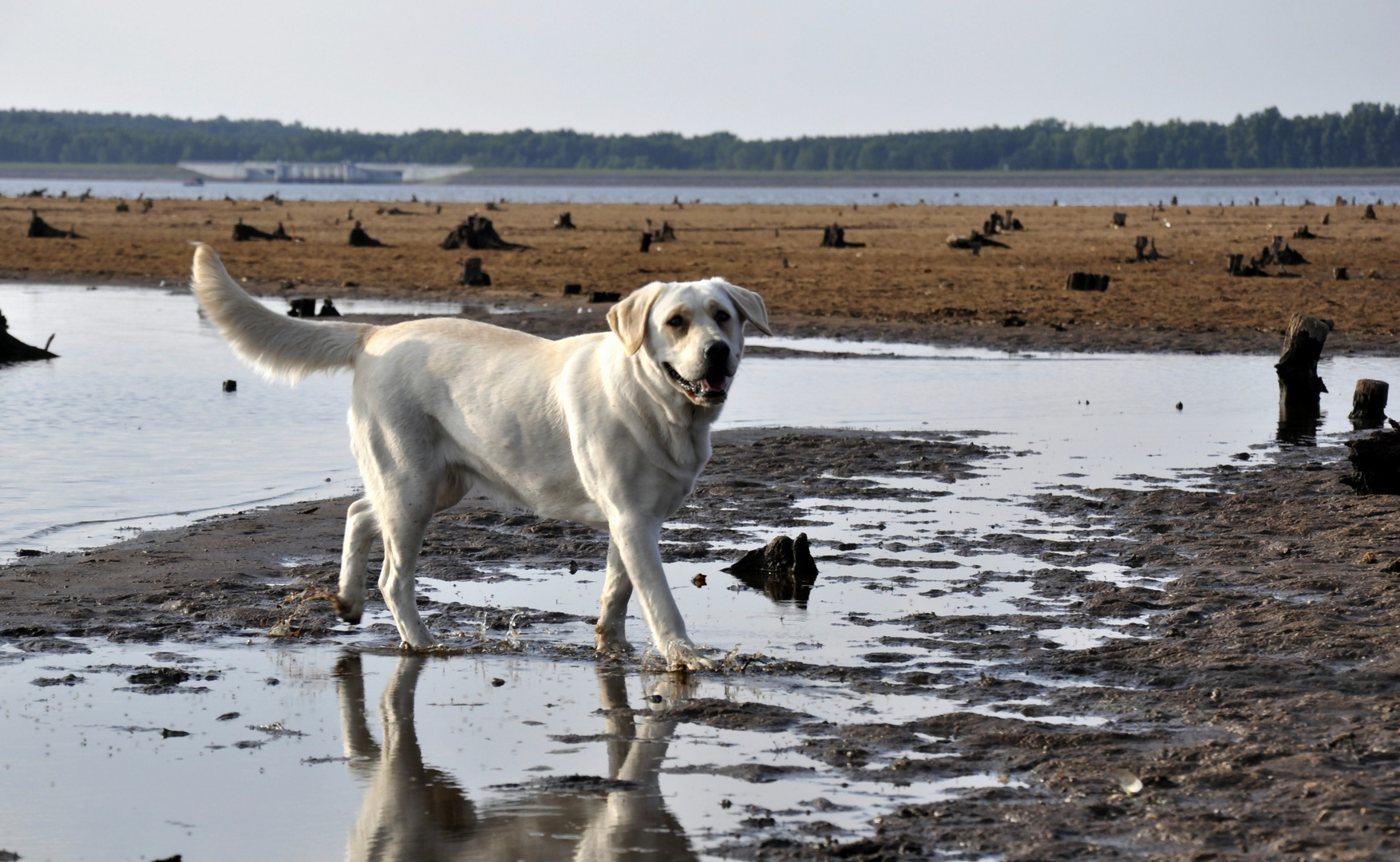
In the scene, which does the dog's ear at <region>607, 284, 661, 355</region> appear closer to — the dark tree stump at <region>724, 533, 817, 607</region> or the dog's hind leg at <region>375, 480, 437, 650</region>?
the dog's hind leg at <region>375, 480, 437, 650</region>

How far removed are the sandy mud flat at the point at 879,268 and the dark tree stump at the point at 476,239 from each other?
470 millimetres

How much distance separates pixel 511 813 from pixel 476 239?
32803 millimetres

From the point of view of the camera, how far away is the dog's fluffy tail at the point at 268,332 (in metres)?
7.21

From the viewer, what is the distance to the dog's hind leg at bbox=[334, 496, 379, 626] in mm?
7086

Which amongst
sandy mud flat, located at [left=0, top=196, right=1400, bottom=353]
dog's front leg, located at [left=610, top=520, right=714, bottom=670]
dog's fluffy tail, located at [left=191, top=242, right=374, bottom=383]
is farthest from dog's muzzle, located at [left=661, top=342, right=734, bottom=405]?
sandy mud flat, located at [left=0, top=196, right=1400, bottom=353]

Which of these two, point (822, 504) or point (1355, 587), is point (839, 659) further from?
point (822, 504)

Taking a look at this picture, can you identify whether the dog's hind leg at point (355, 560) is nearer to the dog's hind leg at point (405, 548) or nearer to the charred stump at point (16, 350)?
the dog's hind leg at point (405, 548)

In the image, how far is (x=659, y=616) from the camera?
250 inches

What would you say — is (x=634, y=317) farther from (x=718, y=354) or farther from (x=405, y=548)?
(x=405, y=548)

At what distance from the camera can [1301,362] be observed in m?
14.7

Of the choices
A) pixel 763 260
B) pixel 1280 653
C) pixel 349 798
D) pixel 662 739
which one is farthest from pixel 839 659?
pixel 763 260

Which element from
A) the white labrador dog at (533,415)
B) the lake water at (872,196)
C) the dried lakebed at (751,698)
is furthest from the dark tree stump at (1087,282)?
the lake water at (872,196)

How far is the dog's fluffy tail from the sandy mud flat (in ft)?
45.7

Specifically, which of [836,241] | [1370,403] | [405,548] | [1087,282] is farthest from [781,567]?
[836,241]
